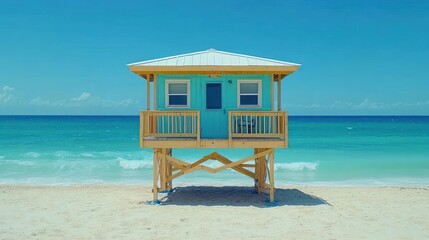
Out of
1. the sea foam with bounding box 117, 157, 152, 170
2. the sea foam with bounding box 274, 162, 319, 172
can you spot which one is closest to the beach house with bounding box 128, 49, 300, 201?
the sea foam with bounding box 274, 162, 319, 172

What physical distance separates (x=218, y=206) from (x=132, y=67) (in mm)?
5098

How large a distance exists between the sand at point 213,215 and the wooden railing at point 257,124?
2290 mm

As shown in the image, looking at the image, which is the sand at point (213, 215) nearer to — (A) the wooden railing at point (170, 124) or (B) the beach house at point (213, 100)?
(B) the beach house at point (213, 100)

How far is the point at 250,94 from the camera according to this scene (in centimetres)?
1309

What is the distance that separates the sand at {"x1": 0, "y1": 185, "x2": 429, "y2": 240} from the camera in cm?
998

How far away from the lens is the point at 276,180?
21.3 metres

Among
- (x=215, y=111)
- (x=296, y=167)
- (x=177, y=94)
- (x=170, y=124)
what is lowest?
(x=296, y=167)

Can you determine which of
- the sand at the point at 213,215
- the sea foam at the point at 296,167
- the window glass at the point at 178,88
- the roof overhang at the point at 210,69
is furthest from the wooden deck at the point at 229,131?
the sea foam at the point at 296,167

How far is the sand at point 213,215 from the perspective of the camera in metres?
9.98

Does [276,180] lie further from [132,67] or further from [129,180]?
[132,67]

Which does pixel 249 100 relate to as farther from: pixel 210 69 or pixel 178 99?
pixel 178 99

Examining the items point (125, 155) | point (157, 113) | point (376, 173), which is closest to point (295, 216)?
point (157, 113)

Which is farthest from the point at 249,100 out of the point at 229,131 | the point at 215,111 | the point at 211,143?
the point at 211,143

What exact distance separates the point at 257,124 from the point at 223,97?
1383 millimetres
